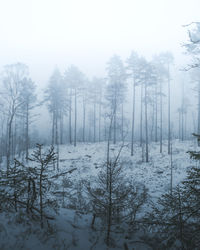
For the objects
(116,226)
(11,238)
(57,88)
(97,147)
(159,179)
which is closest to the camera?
(11,238)

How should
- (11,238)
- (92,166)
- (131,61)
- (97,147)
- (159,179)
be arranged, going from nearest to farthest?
(11,238)
(159,179)
(92,166)
(131,61)
(97,147)

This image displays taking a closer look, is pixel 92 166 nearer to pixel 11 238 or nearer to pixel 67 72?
pixel 11 238

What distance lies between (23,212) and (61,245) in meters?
1.68

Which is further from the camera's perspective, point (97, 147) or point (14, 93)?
point (97, 147)

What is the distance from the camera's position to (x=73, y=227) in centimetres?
511

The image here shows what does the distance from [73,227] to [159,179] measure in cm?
1034

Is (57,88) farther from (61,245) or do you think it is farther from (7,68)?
(61,245)

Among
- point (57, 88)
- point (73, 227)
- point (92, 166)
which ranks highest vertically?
point (57, 88)

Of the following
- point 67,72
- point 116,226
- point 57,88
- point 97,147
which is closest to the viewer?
point 116,226

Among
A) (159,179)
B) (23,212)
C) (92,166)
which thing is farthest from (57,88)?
(23,212)

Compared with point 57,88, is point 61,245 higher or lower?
lower

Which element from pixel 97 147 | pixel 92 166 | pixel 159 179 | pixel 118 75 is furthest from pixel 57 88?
pixel 159 179

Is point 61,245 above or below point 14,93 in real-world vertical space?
below

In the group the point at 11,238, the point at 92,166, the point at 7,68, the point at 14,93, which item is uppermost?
the point at 7,68
